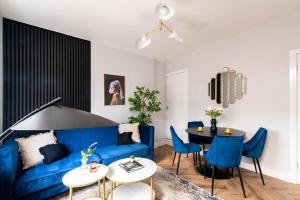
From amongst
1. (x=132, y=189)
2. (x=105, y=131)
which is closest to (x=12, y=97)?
(x=105, y=131)

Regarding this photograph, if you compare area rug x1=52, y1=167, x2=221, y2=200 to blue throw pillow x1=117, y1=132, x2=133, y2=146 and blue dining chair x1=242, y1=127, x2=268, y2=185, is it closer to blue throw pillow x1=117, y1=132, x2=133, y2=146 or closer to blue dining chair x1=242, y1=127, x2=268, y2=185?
blue throw pillow x1=117, y1=132, x2=133, y2=146

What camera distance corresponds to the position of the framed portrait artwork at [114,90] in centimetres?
347

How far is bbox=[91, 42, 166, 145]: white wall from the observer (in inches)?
131

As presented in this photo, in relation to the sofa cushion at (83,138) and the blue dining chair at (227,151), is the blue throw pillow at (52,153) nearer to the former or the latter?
the sofa cushion at (83,138)

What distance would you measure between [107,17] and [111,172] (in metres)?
2.21

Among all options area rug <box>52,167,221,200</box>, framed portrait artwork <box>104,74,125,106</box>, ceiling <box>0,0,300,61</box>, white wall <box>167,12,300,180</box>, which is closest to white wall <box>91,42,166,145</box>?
framed portrait artwork <box>104,74,125,106</box>

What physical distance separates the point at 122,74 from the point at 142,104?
88cm

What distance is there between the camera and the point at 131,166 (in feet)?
6.70

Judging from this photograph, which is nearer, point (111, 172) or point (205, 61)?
point (111, 172)

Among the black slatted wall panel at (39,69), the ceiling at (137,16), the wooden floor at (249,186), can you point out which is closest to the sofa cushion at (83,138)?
the black slatted wall panel at (39,69)

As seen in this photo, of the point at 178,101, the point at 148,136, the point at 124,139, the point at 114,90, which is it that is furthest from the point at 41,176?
the point at 178,101

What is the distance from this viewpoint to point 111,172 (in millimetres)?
1930

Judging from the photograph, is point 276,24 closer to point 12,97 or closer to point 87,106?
point 87,106

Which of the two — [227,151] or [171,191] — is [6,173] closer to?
[171,191]
